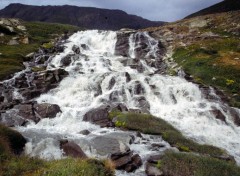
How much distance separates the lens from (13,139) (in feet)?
71.1

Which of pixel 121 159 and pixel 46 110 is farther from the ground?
pixel 121 159

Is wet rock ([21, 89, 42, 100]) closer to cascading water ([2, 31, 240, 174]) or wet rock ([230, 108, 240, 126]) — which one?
cascading water ([2, 31, 240, 174])

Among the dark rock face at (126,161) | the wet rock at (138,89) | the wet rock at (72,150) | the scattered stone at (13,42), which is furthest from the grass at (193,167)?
the scattered stone at (13,42)

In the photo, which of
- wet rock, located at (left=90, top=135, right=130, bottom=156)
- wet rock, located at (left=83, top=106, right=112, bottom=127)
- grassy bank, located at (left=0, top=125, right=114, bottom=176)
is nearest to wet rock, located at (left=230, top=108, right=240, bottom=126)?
wet rock, located at (left=83, top=106, right=112, bottom=127)

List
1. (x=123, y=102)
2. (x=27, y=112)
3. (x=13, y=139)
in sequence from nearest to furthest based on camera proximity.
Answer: (x=13, y=139), (x=27, y=112), (x=123, y=102)

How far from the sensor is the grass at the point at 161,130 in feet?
77.5

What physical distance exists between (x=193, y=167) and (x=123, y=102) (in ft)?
63.9

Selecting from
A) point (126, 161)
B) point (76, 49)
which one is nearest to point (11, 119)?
point (126, 161)

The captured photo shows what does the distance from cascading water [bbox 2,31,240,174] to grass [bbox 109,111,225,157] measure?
5.83 ft

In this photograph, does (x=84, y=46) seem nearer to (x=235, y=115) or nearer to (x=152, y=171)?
(x=235, y=115)

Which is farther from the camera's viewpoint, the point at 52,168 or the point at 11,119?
the point at 11,119

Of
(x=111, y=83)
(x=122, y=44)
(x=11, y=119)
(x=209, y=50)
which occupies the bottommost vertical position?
(x=11, y=119)

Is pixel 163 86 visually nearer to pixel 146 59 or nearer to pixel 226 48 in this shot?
pixel 146 59

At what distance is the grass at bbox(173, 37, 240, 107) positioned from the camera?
1714 inches
